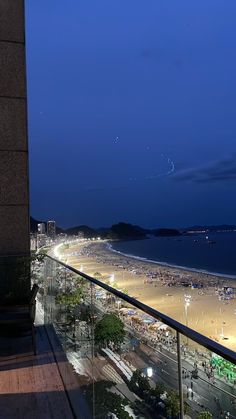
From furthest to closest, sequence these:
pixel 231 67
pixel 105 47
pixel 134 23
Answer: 1. pixel 231 67
2. pixel 134 23
3. pixel 105 47

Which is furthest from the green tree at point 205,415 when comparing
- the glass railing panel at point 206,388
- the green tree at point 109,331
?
the green tree at point 109,331

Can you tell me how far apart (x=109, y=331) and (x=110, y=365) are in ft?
0.54

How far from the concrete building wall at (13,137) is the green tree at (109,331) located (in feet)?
8.96

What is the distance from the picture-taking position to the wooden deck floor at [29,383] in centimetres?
265

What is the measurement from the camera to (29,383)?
10.3 ft

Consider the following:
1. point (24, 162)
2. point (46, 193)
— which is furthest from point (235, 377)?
point (46, 193)

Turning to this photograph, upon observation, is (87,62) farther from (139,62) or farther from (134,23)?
(139,62)

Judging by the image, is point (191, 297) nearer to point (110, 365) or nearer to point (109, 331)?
point (109, 331)

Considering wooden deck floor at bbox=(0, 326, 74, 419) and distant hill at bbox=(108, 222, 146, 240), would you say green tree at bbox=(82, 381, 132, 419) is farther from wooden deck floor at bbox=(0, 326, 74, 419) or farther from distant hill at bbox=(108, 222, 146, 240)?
distant hill at bbox=(108, 222, 146, 240)

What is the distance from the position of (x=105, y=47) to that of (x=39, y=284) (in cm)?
8631

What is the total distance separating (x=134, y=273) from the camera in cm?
4141

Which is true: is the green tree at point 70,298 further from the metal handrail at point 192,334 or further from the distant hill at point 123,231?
the distant hill at point 123,231

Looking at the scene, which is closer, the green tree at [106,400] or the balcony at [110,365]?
the balcony at [110,365]

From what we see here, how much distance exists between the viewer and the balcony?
1.21 metres
